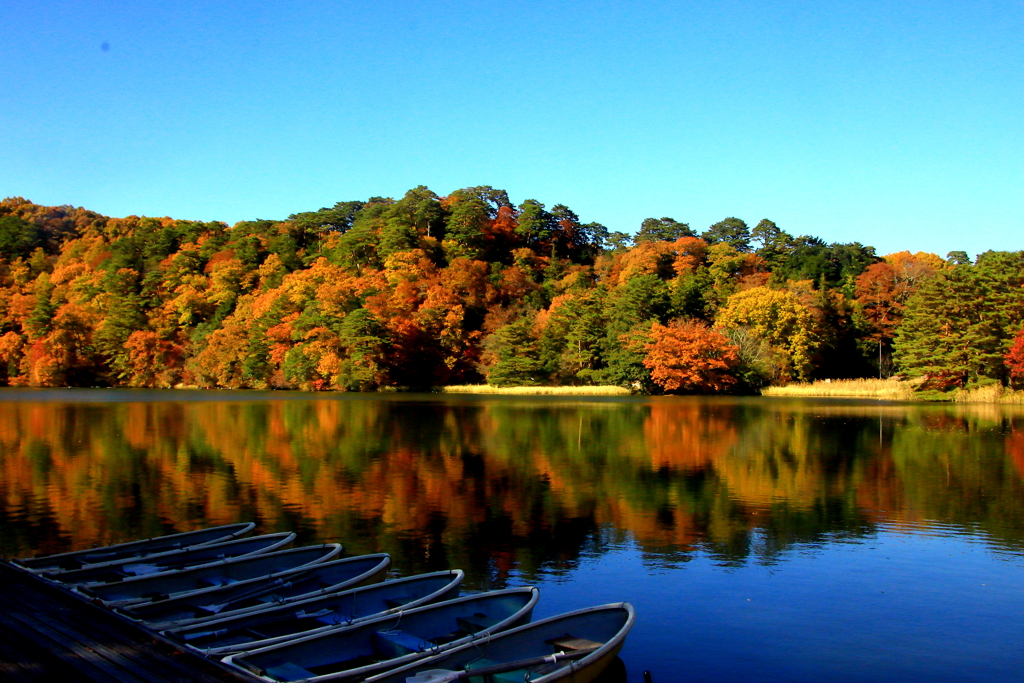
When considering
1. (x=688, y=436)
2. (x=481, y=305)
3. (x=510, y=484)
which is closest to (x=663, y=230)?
(x=481, y=305)

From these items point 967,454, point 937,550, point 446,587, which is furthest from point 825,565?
point 967,454

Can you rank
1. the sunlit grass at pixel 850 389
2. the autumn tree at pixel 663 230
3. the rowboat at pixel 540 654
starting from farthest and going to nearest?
the autumn tree at pixel 663 230 → the sunlit grass at pixel 850 389 → the rowboat at pixel 540 654

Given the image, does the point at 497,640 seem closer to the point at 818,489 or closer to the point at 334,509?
the point at 334,509

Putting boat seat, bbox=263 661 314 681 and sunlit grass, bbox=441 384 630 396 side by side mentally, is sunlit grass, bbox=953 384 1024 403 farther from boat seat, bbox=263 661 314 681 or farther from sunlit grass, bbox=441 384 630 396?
boat seat, bbox=263 661 314 681

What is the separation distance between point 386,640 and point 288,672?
0.84 m

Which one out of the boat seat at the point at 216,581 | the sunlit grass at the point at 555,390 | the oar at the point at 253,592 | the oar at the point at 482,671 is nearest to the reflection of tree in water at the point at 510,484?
the oar at the point at 253,592

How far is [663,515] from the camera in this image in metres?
13.4

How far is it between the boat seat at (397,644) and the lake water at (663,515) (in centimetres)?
196

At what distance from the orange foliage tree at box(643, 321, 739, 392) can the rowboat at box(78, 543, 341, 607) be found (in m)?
44.2

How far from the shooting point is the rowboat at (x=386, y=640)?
18.2ft

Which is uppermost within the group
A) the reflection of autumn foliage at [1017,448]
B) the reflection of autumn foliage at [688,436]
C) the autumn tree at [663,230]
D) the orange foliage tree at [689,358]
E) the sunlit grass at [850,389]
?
the autumn tree at [663,230]

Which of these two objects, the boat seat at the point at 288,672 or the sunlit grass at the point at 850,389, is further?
the sunlit grass at the point at 850,389

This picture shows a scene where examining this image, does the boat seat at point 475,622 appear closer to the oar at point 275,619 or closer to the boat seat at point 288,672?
the oar at point 275,619

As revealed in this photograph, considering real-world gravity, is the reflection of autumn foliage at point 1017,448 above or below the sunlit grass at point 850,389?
below
